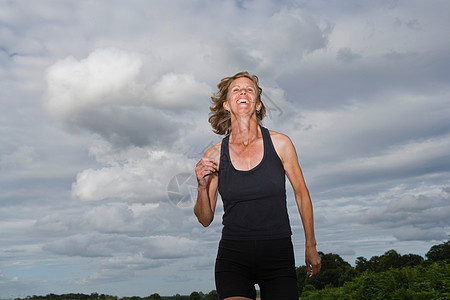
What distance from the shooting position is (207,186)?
4.75 metres

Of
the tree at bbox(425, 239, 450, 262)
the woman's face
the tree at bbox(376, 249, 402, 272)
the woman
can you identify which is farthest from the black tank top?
the tree at bbox(425, 239, 450, 262)

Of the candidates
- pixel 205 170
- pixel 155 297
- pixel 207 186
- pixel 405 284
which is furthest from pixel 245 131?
pixel 155 297

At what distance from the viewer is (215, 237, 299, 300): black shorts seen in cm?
411

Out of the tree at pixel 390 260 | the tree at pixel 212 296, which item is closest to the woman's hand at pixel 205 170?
the tree at pixel 390 260

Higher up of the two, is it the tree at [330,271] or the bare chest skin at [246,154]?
the bare chest skin at [246,154]

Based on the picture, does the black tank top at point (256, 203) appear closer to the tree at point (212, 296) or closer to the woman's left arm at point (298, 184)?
the woman's left arm at point (298, 184)

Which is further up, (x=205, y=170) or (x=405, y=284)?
(x=205, y=170)

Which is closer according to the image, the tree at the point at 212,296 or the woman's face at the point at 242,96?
the woman's face at the point at 242,96

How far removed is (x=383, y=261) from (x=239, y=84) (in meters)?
23.5

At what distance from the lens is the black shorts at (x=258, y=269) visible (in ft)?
13.5

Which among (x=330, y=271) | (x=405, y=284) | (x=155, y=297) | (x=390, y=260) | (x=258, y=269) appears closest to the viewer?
(x=258, y=269)

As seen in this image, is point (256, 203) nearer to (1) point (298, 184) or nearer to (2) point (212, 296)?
(1) point (298, 184)

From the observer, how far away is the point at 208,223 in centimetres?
485

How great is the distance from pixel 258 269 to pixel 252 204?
61 cm
